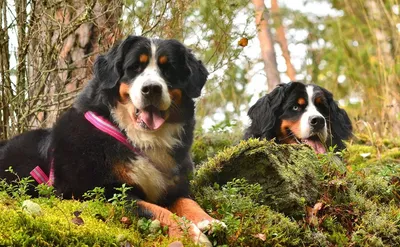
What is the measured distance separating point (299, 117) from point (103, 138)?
3.04 m

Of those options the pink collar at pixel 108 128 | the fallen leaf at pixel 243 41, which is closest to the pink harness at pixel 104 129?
the pink collar at pixel 108 128

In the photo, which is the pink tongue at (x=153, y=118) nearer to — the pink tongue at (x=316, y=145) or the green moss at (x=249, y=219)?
the green moss at (x=249, y=219)

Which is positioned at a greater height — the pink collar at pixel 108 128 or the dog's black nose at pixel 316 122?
the pink collar at pixel 108 128

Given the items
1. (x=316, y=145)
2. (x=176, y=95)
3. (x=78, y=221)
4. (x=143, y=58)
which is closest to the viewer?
(x=78, y=221)

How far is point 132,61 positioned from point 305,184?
6.11 feet

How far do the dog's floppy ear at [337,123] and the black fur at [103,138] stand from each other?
2.73m

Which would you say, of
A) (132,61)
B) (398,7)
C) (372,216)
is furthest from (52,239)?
(398,7)

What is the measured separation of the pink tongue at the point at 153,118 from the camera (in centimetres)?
464

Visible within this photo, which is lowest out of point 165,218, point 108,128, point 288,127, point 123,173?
point 288,127

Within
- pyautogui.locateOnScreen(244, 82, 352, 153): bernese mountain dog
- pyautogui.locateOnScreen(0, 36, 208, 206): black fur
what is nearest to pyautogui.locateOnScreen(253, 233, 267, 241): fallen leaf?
pyautogui.locateOnScreen(0, 36, 208, 206): black fur

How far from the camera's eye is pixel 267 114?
7059 millimetres

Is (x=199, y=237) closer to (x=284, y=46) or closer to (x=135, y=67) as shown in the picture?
(x=135, y=67)

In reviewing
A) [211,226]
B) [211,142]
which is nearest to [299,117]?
[211,142]

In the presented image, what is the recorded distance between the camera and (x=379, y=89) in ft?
33.1
